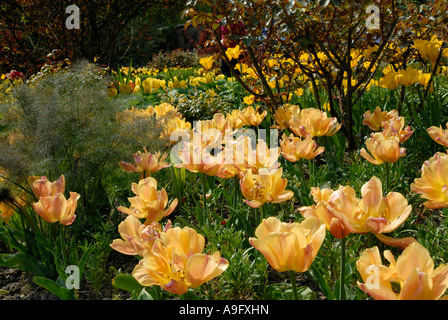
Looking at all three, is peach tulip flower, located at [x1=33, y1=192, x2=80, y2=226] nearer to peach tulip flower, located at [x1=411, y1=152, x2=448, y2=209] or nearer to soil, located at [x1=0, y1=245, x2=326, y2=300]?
soil, located at [x1=0, y1=245, x2=326, y2=300]

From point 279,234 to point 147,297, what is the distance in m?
0.51

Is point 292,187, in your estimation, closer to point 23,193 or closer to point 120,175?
point 120,175

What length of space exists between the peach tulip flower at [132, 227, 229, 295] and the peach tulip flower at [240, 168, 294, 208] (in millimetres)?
358

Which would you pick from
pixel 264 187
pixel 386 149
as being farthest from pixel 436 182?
pixel 264 187

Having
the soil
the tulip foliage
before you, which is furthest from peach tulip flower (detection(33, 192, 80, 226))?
the soil

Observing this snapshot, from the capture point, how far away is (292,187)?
1.92 metres

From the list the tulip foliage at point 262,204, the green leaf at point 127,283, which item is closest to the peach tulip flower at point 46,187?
the tulip foliage at point 262,204

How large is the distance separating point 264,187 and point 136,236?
1.34ft

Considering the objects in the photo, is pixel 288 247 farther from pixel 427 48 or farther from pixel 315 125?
pixel 427 48

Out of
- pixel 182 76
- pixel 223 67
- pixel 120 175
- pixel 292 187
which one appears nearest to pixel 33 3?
pixel 182 76

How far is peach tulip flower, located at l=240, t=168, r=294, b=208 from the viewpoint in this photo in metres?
1.26

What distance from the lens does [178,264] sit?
2.93ft

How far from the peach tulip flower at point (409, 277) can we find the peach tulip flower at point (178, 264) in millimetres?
302
